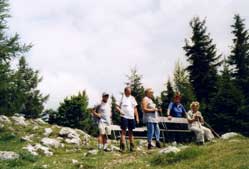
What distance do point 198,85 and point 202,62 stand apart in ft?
7.62

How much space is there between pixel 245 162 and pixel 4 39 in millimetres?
28383

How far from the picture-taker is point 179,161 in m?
13.0

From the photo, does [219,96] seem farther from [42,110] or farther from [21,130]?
[42,110]

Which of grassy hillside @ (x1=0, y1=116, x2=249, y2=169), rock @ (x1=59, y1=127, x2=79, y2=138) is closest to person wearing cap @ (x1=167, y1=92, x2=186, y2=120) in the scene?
grassy hillside @ (x1=0, y1=116, x2=249, y2=169)

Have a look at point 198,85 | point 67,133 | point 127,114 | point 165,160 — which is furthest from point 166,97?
point 165,160

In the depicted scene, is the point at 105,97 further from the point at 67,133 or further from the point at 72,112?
the point at 72,112

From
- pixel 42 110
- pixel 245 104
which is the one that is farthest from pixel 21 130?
pixel 42 110

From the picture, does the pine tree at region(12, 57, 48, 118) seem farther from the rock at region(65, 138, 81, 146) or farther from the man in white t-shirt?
the man in white t-shirt

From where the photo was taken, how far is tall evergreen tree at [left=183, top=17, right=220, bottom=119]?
43531 mm

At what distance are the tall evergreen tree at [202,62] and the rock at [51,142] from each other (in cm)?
2106

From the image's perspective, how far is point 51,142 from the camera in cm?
2406

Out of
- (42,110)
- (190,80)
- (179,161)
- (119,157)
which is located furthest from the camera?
(42,110)

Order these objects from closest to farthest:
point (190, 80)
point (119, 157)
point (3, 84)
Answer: point (119, 157) < point (3, 84) < point (190, 80)

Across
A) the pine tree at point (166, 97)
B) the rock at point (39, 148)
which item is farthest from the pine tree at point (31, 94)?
the rock at point (39, 148)
